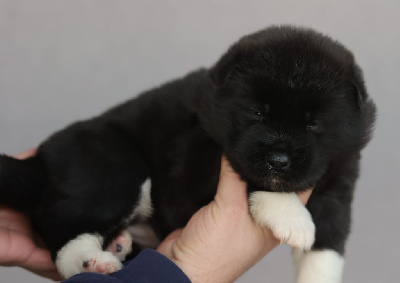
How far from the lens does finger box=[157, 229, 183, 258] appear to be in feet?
5.55

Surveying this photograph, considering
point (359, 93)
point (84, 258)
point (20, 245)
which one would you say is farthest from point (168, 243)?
point (359, 93)

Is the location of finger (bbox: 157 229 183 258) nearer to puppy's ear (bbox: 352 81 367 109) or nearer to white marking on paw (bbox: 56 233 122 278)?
white marking on paw (bbox: 56 233 122 278)

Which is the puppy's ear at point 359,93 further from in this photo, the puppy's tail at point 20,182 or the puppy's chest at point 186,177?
the puppy's tail at point 20,182

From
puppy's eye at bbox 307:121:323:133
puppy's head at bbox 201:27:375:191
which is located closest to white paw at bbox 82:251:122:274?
puppy's head at bbox 201:27:375:191

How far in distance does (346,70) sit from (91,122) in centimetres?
100

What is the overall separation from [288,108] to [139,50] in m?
1.35

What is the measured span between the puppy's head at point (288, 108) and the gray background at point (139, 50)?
0.96 m

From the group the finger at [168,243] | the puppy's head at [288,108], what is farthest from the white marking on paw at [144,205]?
Result: the puppy's head at [288,108]

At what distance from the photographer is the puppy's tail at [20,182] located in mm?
1675

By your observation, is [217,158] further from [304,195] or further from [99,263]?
[99,263]

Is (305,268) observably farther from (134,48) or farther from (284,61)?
(134,48)

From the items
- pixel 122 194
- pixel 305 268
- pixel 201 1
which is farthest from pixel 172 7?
pixel 305 268

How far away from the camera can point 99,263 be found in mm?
1585

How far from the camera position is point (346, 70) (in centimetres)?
145
